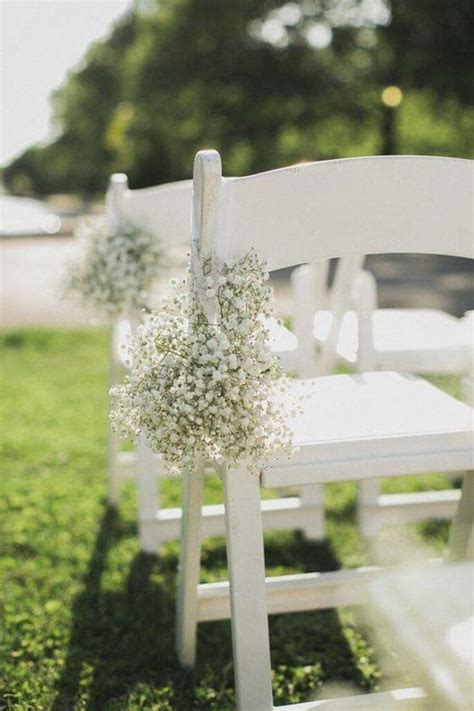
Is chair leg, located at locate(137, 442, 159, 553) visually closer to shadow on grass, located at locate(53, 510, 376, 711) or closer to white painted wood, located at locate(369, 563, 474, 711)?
shadow on grass, located at locate(53, 510, 376, 711)

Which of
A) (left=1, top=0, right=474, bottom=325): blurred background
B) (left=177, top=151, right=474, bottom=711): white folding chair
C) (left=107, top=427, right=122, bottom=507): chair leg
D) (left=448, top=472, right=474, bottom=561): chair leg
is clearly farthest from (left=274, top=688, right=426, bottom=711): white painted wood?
(left=1, top=0, right=474, bottom=325): blurred background

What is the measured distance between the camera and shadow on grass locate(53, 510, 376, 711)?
2578 mm

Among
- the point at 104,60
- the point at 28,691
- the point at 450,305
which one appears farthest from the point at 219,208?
the point at 104,60

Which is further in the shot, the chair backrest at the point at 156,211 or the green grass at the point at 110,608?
the chair backrest at the point at 156,211

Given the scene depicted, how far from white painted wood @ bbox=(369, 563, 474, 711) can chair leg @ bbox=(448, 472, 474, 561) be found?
2.77 feet

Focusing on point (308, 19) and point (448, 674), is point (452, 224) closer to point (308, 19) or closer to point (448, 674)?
point (448, 674)

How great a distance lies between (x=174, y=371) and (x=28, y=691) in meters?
1.36

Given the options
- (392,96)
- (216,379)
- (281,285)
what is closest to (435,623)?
(216,379)

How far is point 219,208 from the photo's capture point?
1.75 meters

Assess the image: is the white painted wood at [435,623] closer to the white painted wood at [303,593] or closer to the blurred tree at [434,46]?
the white painted wood at [303,593]

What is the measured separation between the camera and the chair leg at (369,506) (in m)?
3.51

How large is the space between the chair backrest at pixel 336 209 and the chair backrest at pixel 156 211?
1518 mm

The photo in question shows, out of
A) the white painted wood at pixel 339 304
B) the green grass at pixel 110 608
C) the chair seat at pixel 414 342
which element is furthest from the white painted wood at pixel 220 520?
the chair seat at pixel 414 342

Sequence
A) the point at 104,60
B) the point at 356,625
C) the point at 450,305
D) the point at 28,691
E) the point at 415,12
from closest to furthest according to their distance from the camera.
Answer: the point at 28,691 < the point at 356,625 < the point at 450,305 < the point at 415,12 < the point at 104,60
